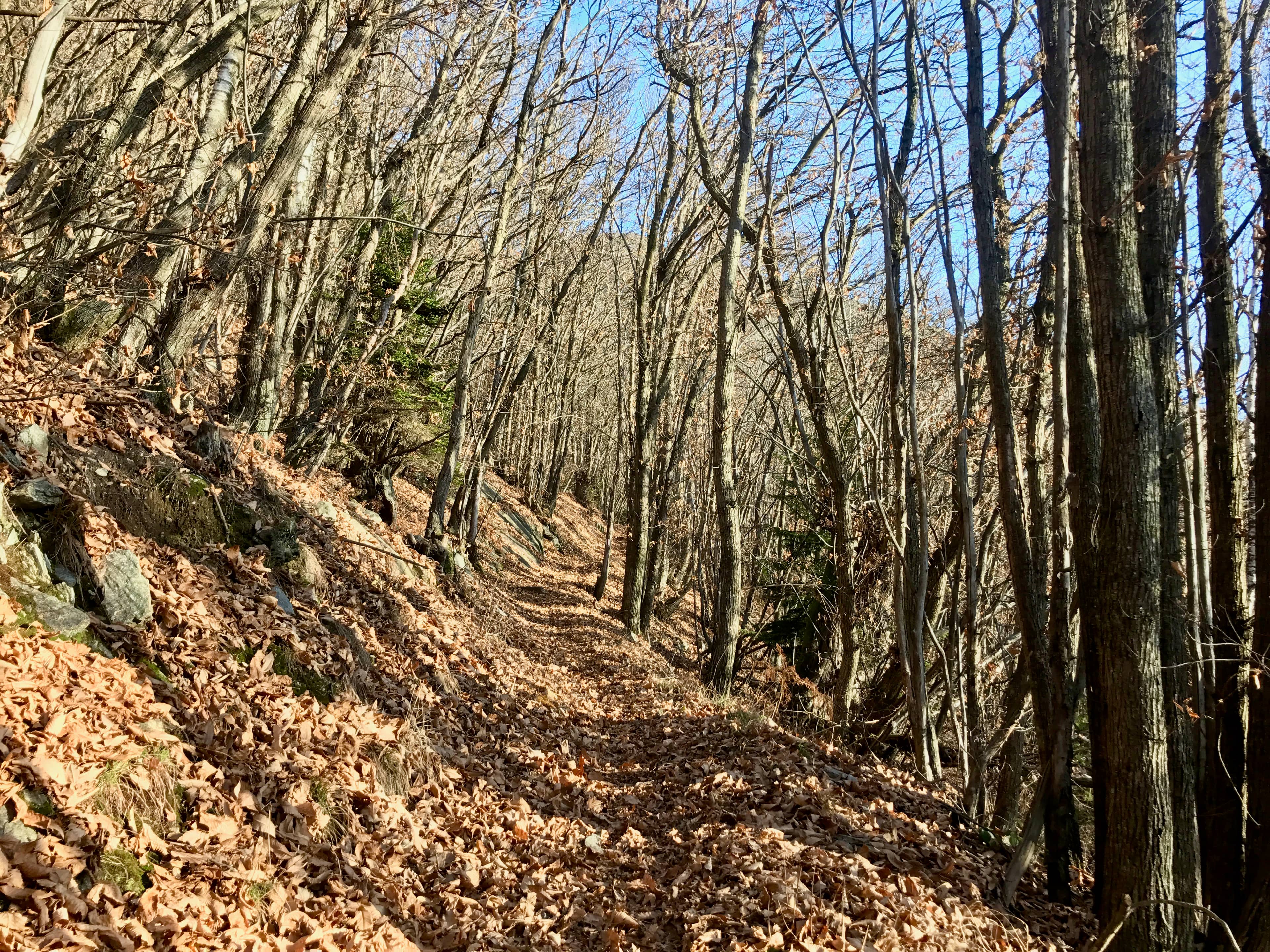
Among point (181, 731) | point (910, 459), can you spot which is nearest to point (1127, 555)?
point (910, 459)

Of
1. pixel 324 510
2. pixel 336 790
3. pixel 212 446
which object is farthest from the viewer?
pixel 324 510

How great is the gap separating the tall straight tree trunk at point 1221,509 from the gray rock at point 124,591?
19.5 feet

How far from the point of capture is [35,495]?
4547 millimetres

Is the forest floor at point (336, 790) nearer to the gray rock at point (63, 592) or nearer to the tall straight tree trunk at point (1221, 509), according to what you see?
the gray rock at point (63, 592)

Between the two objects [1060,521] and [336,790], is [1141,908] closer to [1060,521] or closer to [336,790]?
[1060,521]

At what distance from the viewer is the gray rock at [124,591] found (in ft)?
14.7

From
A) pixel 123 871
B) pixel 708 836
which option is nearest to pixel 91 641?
pixel 123 871

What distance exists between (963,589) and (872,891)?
25.6 ft

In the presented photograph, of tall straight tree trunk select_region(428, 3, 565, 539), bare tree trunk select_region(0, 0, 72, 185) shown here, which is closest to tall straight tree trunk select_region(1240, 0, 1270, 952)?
bare tree trunk select_region(0, 0, 72, 185)

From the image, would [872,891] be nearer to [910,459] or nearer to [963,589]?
[910,459]

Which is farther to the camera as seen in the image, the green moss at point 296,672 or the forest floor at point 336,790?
the green moss at point 296,672

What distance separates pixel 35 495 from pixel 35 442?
536mm

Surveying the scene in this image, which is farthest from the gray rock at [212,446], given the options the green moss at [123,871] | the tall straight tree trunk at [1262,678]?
the tall straight tree trunk at [1262,678]

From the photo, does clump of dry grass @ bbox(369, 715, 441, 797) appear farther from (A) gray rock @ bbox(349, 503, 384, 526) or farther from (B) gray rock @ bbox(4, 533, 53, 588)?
(A) gray rock @ bbox(349, 503, 384, 526)
